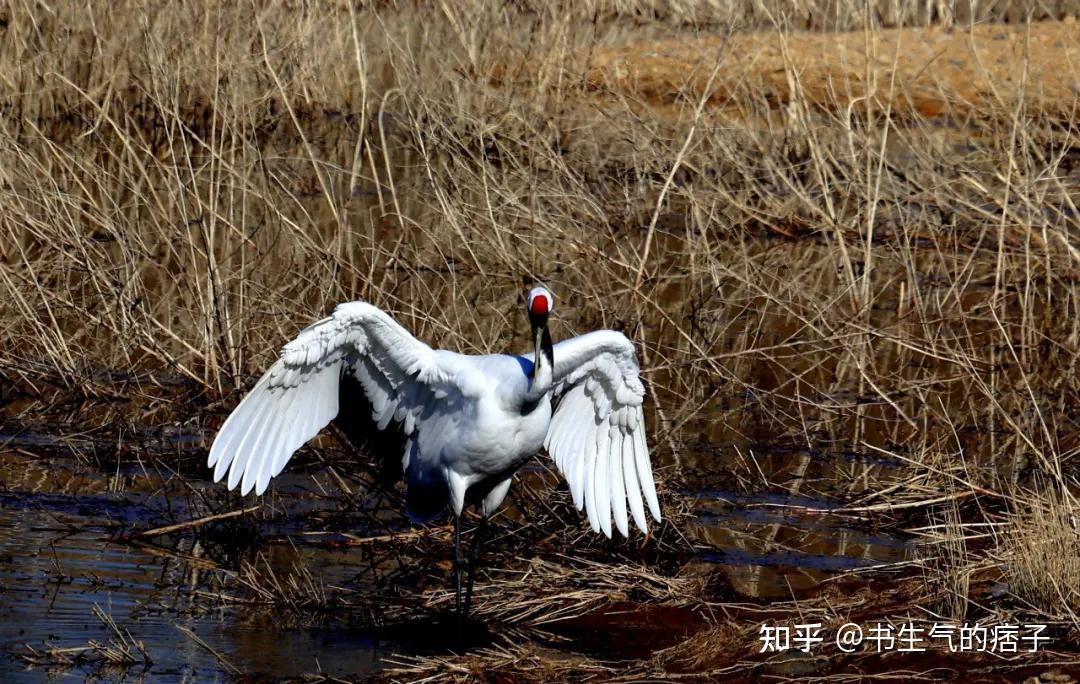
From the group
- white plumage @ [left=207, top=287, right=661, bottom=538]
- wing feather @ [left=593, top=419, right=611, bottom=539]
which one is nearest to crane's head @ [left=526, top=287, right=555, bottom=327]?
white plumage @ [left=207, top=287, right=661, bottom=538]

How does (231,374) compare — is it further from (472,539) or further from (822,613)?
(822,613)

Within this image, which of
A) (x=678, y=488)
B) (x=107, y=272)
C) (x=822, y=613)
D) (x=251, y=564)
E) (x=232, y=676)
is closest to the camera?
(x=232, y=676)

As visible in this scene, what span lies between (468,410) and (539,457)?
4.04ft

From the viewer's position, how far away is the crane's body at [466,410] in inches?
207

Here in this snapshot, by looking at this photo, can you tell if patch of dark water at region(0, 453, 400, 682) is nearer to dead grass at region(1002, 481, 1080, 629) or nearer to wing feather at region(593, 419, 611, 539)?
wing feather at region(593, 419, 611, 539)

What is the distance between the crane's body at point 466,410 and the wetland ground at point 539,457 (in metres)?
0.29

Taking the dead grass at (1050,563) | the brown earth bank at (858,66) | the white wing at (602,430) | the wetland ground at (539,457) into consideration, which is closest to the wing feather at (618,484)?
the white wing at (602,430)

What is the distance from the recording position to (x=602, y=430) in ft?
19.2

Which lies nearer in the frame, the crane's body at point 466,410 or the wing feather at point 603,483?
the crane's body at point 466,410

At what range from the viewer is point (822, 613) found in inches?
205

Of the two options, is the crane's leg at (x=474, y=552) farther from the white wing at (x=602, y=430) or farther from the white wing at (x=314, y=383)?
the white wing at (x=314, y=383)

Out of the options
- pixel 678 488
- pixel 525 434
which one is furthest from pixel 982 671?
pixel 678 488

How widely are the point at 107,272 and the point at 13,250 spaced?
5.13 ft

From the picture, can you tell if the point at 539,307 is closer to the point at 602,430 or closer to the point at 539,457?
the point at 602,430
